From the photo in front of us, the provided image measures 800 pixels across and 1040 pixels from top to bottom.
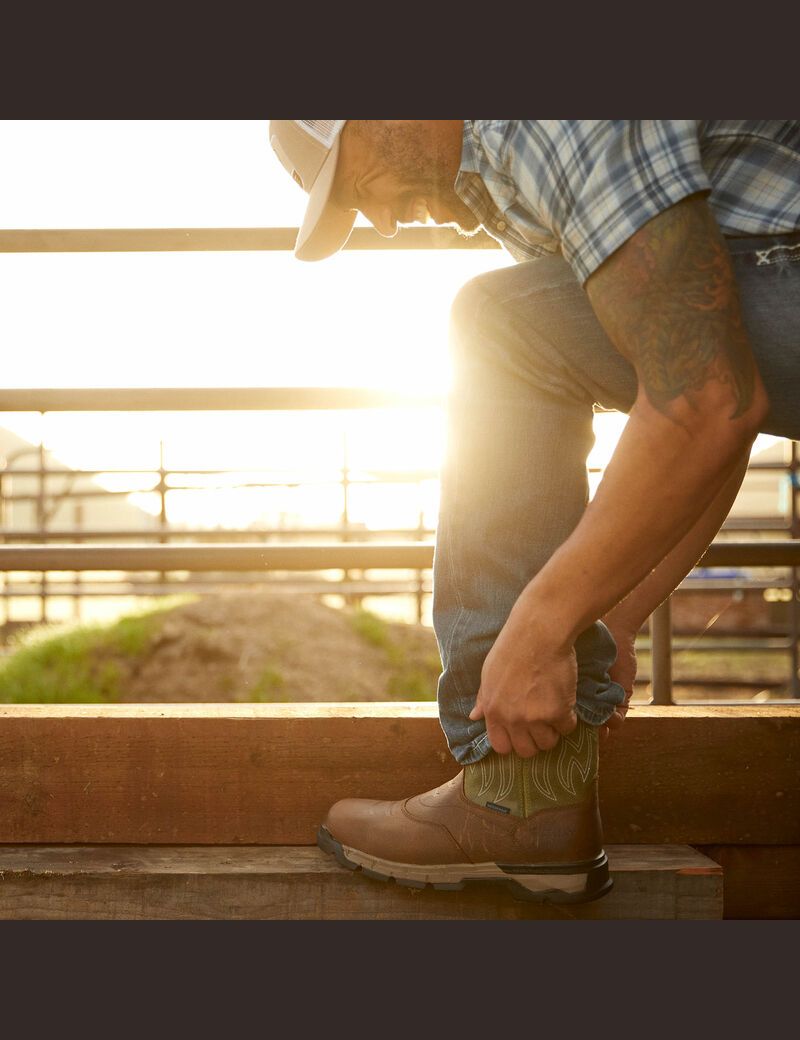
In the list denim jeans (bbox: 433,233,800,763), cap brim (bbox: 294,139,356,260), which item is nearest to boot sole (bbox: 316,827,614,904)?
denim jeans (bbox: 433,233,800,763)

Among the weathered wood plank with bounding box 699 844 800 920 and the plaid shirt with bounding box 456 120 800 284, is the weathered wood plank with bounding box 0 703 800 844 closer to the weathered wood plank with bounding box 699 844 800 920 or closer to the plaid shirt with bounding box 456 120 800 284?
the weathered wood plank with bounding box 699 844 800 920

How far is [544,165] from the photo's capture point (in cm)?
88

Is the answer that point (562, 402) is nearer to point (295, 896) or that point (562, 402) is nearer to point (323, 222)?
point (323, 222)

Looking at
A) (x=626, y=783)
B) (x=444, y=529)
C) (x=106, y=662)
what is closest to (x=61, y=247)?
(x=444, y=529)

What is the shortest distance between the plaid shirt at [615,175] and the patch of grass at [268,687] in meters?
3.66

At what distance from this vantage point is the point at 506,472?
1030 millimetres

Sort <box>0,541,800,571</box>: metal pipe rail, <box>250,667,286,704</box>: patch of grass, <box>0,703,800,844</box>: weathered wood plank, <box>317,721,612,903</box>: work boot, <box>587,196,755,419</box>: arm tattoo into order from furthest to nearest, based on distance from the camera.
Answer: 1. <box>250,667,286,704</box>: patch of grass
2. <box>0,541,800,571</box>: metal pipe rail
3. <box>0,703,800,844</box>: weathered wood plank
4. <box>317,721,612,903</box>: work boot
5. <box>587,196,755,419</box>: arm tattoo

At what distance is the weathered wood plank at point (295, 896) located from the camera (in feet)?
3.76

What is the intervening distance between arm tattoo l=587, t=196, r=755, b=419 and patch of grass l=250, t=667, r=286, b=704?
12.4ft

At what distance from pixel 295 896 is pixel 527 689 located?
0.45 m

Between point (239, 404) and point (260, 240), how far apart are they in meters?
0.25

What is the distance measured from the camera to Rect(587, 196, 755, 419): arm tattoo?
0.83 meters

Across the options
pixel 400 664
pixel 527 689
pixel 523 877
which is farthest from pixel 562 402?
pixel 400 664

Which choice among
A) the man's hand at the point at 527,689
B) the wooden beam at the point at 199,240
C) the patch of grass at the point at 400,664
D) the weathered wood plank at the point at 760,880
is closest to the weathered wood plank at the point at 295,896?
the weathered wood plank at the point at 760,880
